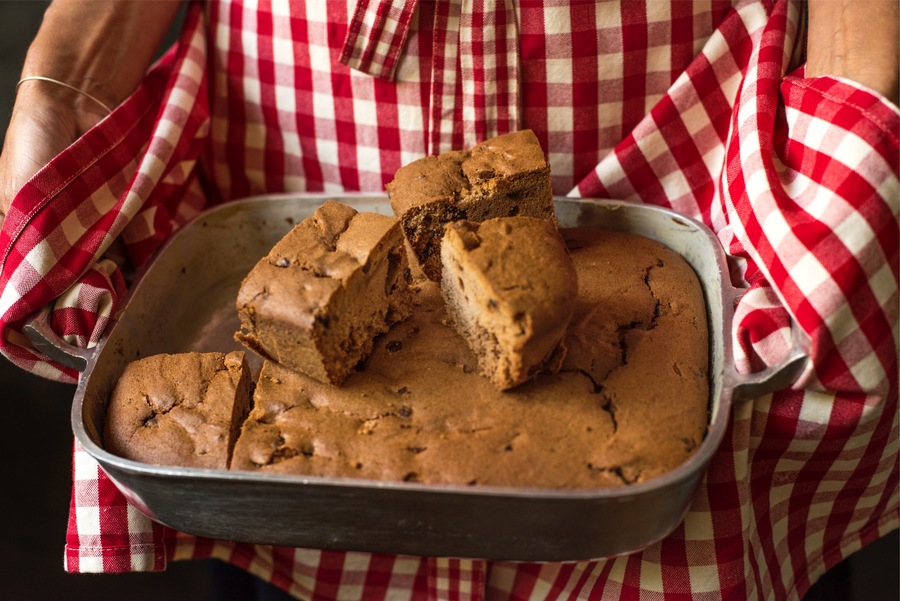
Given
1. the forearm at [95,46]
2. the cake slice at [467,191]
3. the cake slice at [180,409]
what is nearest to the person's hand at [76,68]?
the forearm at [95,46]

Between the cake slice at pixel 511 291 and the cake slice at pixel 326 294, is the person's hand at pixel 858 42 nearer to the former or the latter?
the cake slice at pixel 511 291

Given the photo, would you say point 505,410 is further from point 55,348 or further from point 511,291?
point 55,348

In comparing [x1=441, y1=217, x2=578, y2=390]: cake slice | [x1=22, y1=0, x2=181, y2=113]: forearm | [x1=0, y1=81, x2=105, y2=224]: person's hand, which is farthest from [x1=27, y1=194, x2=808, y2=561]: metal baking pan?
[x1=22, y1=0, x2=181, y2=113]: forearm

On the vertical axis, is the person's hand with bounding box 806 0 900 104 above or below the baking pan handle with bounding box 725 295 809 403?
above

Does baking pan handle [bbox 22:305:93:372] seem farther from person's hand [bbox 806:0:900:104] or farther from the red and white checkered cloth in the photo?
person's hand [bbox 806:0:900:104]

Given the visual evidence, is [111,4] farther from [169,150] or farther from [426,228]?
[426,228]

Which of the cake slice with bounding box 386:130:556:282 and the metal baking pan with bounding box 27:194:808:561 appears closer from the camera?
the metal baking pan with bounding box 27:194:808:561
